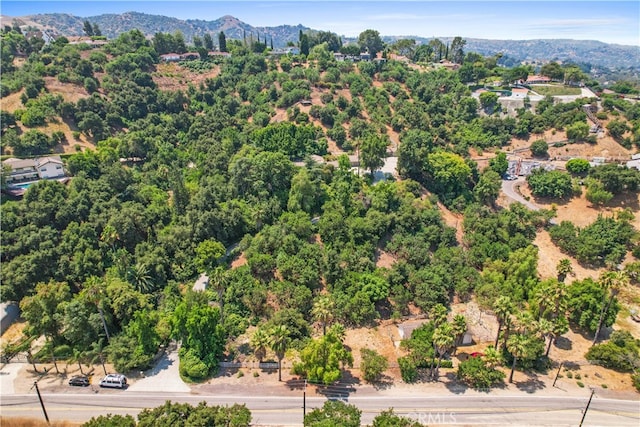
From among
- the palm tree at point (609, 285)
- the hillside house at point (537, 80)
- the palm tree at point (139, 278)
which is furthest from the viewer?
the hillside house at point (537, 80)

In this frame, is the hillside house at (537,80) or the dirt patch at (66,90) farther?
the hillside house at (537,80)

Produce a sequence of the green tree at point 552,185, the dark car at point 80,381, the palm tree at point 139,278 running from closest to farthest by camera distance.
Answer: the dark car at point 80,381
the palm tree at point 139,278
the green tree at point 552,185

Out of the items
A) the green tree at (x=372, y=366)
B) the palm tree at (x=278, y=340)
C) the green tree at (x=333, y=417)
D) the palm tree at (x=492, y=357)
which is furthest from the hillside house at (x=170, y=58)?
the palm tree at (x=492, y=357)

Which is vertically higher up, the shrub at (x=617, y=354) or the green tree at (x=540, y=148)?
the green tree at (x=540, y=148)

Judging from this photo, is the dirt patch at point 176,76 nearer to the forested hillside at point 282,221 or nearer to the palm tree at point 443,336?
the forested hillside at point 282,221

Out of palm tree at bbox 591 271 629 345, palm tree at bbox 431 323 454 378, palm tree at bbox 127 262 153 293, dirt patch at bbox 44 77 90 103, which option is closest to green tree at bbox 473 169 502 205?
palm tree at bbox 591 271 629 345

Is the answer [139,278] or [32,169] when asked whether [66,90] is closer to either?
[32,169]

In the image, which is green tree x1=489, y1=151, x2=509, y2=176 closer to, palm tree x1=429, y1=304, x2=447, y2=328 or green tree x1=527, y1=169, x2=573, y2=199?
green tree x1=527, y1=169, x2=573, y2=199

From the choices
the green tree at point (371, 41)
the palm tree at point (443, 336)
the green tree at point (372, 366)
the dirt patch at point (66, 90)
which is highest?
the green tree at point (371, 41)
